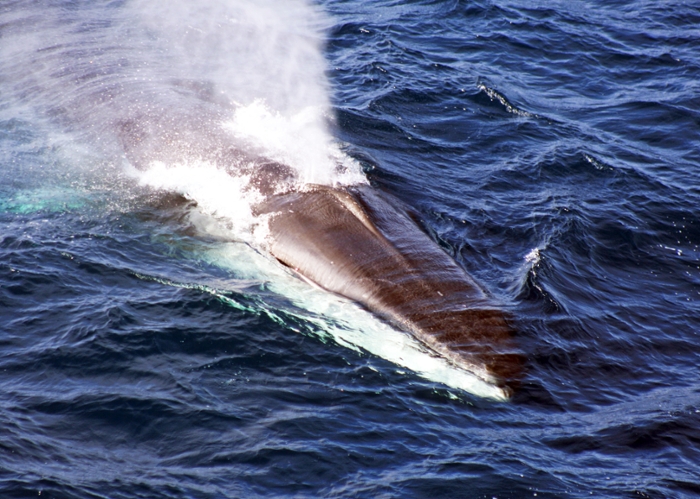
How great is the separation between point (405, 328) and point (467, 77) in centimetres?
1210

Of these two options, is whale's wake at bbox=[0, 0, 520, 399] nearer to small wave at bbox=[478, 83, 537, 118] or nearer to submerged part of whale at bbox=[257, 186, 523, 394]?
submerged part of whale at bbox=[257, 186, 523, 394]

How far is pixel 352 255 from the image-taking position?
10.8 meters

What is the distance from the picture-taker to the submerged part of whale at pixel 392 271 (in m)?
9.54

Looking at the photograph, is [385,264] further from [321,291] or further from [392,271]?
[321,291]

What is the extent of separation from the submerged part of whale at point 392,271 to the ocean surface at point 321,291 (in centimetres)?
31

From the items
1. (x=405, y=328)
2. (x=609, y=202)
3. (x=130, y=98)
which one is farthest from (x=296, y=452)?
(x=130, y=98)

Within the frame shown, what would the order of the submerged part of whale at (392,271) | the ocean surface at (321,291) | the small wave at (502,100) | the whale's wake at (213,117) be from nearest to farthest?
the ocean surface at (321,291) → the submerged part of whale at (392,271) → the whale's wake at (213,117) → the small wave at (502,100)

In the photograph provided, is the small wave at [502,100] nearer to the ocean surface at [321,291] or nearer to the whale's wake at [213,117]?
the ocean surface at [321,291]

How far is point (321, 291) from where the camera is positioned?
10594mm

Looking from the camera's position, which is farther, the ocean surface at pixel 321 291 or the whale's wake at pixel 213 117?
the whale's wake at pixel 213 117

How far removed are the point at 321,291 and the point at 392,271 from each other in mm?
1042

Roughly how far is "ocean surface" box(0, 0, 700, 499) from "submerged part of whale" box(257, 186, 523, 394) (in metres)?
0.31

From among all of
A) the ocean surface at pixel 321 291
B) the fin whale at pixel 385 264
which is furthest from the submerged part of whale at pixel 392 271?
the ocean surface at pixel 321 291

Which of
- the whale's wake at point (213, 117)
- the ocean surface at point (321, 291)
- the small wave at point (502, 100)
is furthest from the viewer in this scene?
the small wave at point (502, 100)
